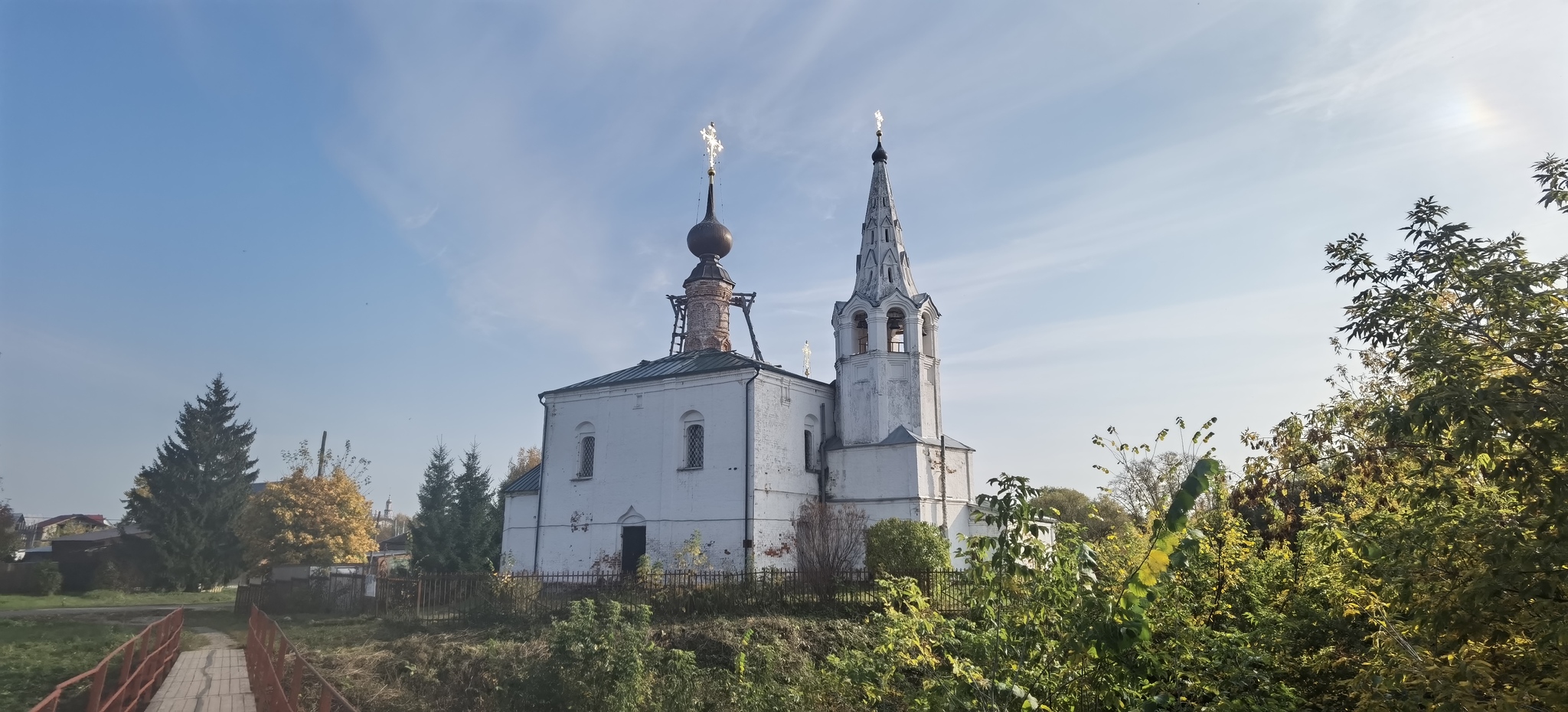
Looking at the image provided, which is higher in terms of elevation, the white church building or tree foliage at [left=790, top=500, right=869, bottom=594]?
the white church building

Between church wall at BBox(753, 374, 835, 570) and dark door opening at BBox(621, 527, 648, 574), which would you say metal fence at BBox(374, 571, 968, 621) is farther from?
dark door opening at BBox(621, 527, 648, 574)

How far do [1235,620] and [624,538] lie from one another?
1962 centimetres

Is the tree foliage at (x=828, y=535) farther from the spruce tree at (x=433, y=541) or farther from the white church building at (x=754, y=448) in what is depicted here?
the spruce tree at (x=433, y=541)

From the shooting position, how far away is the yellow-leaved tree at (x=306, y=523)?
3253 centimetres

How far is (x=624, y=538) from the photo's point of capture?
2391cm

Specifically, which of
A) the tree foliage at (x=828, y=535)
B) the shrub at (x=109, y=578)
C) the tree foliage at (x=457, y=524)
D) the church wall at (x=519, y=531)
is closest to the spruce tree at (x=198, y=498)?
the shrub at (x=109, y=578)

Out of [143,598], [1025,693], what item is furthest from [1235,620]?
[143,598]

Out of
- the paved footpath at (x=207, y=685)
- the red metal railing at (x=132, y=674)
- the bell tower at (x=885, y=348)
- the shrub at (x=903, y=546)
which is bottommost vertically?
the paved footpath at (x=207, y=685)

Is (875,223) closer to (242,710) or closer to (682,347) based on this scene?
(682,347)

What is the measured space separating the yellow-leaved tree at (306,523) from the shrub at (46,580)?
263 inches

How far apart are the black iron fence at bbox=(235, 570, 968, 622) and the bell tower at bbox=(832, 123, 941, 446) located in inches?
217

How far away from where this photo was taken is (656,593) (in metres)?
17.5

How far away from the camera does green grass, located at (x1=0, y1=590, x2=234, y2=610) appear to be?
28.1 metres

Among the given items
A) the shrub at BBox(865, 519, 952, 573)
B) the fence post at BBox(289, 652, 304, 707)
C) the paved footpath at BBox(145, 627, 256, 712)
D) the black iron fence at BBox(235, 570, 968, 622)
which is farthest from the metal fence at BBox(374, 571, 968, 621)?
the fence post at BBox(289, 652, 304, 707)
